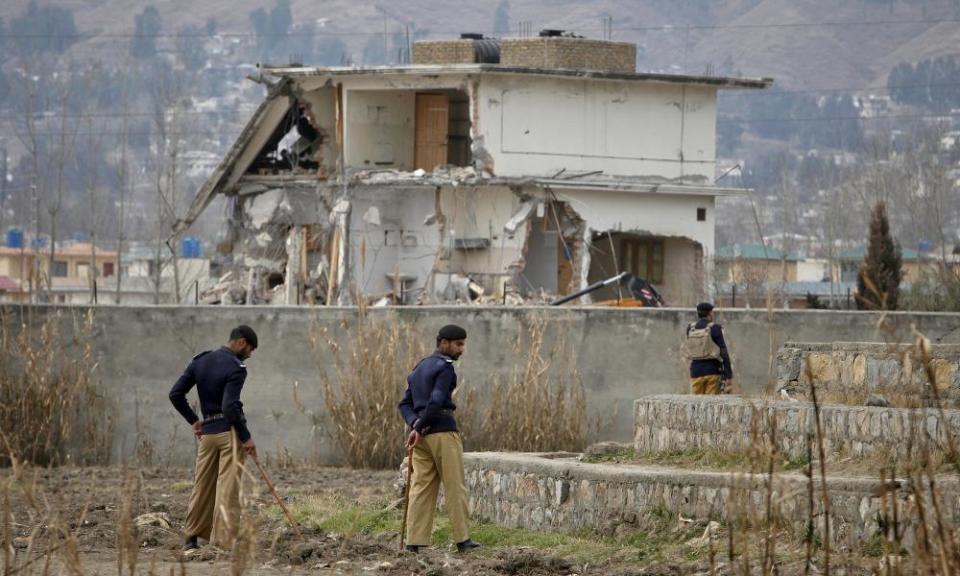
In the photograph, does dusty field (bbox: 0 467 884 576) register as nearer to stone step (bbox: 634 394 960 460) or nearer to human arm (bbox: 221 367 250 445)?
human arm (bbox: 221 367 250 445)

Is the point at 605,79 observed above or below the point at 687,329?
above

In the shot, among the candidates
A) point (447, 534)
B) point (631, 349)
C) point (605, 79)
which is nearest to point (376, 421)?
point (631, 349)

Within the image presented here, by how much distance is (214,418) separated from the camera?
46.5ft

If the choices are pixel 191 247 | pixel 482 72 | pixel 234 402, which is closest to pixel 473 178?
pixel 482 72

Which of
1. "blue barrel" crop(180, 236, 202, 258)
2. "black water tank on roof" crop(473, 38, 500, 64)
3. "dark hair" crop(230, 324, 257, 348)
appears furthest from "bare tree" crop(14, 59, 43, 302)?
"blue barrel" crop(180, 236, 202, 258)

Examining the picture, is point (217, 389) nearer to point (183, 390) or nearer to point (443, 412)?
point (183, 390)

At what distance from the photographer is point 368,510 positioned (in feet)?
55.1

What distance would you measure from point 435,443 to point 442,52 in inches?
1100

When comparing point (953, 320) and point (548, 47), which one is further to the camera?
point (548, 47)

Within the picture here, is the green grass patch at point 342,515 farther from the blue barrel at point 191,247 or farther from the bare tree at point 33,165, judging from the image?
Answer: the blue barrel at point 191,247

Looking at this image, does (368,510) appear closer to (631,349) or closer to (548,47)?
(631,349)

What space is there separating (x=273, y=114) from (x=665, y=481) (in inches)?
1072

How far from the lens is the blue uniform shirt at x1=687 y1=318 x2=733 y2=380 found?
19422mm

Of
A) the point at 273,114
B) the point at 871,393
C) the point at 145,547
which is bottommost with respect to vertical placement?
the point at 145,547
